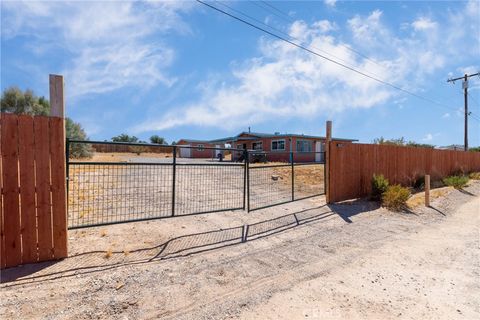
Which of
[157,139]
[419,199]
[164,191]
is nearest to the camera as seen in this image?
[164,191]

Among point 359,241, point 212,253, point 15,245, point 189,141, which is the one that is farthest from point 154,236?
point 189,141

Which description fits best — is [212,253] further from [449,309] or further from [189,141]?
[189,141]

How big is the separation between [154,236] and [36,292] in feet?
6.98

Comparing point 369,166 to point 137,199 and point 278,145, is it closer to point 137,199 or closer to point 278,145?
point 137,199

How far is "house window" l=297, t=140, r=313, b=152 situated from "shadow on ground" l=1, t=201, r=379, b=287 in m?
22.4

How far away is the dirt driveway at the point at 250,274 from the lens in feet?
10.1

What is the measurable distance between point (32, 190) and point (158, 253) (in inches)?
78.2

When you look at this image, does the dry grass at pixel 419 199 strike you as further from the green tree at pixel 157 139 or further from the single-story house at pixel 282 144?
the green tree at pixel 157 139

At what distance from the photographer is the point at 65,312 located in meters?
2.95

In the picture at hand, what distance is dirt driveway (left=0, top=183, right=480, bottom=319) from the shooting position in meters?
3.09

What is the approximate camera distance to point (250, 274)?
394cm

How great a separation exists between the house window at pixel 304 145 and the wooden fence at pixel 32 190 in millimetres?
26446

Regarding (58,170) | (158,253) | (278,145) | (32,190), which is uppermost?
(278,145)

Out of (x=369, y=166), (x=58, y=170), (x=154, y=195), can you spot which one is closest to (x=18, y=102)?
(x=154, y=195)
